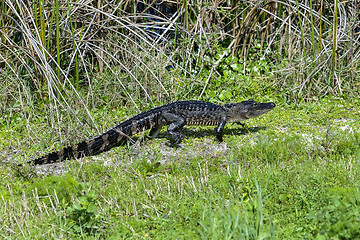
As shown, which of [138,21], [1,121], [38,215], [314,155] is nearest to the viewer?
[38,215]

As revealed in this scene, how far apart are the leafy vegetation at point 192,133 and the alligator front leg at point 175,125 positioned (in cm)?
13

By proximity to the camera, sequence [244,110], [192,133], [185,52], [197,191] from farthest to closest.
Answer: [185,52] → [192,133] → [244,110] → [197,191]

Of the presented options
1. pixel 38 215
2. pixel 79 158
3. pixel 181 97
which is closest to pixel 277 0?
pixel 181 97

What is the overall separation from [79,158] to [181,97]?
7.07ft

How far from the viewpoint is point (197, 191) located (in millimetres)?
3201

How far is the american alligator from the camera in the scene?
4.30 metres

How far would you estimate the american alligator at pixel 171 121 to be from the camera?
4297mm

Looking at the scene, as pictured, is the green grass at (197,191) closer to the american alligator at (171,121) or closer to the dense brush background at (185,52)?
the american alligator at (171,121)

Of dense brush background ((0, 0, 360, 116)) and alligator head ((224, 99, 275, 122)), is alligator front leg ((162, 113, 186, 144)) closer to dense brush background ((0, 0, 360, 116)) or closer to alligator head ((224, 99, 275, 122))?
alligator head ((224, 99, 275, 122))

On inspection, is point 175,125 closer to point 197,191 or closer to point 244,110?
point 244,110

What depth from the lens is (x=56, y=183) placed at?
3201mm

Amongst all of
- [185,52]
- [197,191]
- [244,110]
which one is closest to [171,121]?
[244,110]

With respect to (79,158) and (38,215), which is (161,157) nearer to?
(79,158)

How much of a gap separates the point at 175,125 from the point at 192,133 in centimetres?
49
